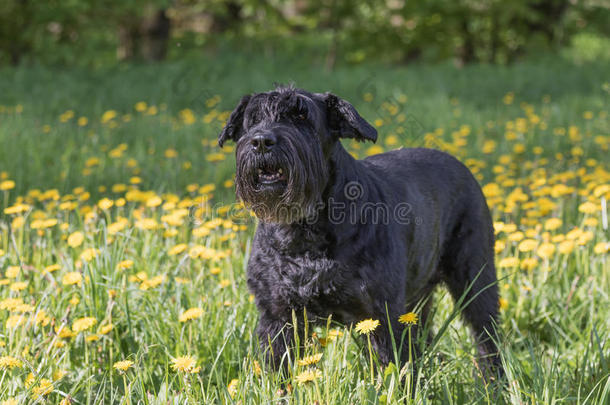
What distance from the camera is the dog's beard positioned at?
2.47m

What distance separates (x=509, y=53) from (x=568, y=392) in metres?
15.3

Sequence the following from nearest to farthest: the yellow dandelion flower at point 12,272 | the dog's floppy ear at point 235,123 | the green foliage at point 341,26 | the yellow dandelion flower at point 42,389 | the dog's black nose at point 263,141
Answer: the yellow dandelion flower at point 42,389
the dog's black nose at point 263,141
the dog's floppy ear at point 235,123
the yellow dandelion flower at point 12,272
the green foliage at point 341,26

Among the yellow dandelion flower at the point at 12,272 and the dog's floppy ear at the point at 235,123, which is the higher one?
the dog's floppy ear at the point at 235,123

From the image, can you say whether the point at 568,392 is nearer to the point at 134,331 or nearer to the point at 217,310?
the point at 217,310

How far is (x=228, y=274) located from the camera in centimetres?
337

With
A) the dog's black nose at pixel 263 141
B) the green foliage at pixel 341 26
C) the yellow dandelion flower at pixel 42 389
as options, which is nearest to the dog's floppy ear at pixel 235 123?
the dog's black nose at pixel 263 141

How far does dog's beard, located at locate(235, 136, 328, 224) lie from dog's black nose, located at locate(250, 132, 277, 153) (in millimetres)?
26

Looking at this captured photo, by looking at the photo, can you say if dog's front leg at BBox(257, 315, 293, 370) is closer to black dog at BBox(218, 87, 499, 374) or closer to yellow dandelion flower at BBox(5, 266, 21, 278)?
black dog at BBox(218, 87, 499, 374)

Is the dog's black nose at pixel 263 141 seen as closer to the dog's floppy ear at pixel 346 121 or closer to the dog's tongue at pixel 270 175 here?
the dog's tongue at pixel 270 175

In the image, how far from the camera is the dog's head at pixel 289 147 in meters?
2.46

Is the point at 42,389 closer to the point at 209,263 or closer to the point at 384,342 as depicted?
the point at 384,342

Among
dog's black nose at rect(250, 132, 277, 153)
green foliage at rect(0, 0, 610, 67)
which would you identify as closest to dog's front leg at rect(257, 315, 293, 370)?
dog's black nose at rect(250, 132, 277, 153)

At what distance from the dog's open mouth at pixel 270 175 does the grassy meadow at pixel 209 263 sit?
567 mm

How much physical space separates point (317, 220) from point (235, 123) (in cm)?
60
